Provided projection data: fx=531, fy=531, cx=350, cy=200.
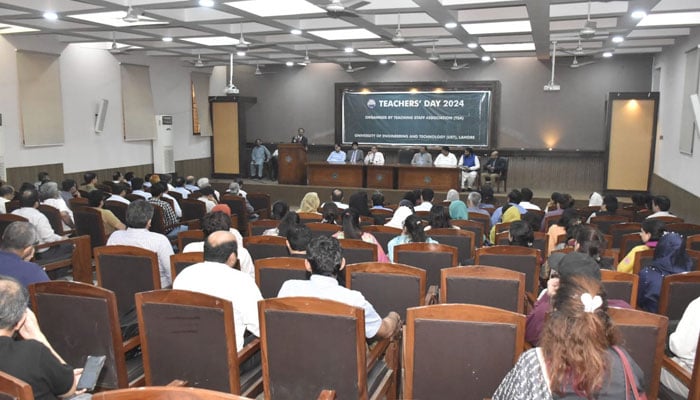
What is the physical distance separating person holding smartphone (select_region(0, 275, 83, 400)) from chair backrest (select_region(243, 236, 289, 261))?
2.48 metres

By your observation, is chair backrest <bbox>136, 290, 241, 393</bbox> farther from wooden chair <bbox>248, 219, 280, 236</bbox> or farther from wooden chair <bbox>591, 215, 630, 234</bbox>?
wooden chair <bbox>591, 215, 630, 234</bbox>

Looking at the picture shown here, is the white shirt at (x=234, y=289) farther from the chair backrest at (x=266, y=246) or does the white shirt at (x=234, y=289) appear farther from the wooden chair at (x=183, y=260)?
the chair backrest at (x=266, y=246)

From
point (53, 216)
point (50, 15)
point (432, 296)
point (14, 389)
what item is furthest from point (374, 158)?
point (14, 389)

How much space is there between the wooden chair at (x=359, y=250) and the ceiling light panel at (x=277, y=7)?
4.24 metres

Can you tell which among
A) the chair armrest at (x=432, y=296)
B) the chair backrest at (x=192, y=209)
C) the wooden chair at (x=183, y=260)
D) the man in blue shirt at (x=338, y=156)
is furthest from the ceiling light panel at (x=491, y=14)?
the man in blue shirt at (x=338, y=156)

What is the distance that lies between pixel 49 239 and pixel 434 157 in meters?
9.94

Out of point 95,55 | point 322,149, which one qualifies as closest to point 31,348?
point 95,55

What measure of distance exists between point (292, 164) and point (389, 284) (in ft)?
33.2

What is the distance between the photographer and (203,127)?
49.6ft

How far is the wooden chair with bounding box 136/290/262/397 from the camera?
2396 mm

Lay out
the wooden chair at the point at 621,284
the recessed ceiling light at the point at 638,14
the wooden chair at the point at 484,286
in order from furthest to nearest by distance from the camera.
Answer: the recessed ceiling light at the point at 638,14 < the wooden chair at the point at 621,284 < the wooden chair at the point at 484,286

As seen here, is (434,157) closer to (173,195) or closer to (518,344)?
(173,195)

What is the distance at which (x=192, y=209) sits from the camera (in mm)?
7270

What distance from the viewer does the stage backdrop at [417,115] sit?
44.5ft
